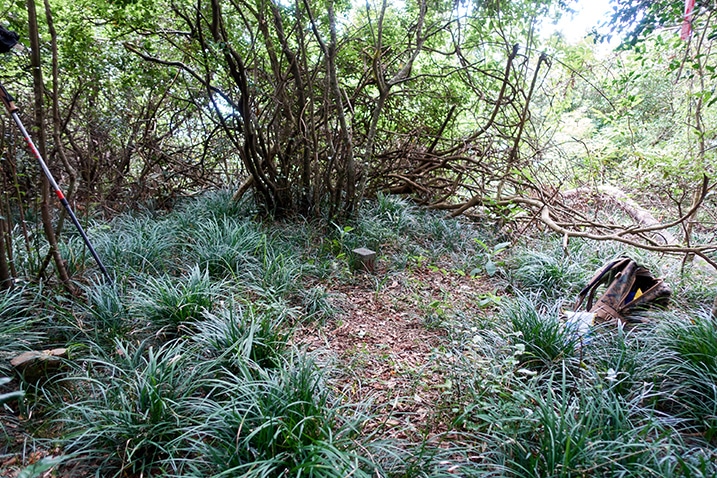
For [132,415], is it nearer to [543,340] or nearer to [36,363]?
[36,363]

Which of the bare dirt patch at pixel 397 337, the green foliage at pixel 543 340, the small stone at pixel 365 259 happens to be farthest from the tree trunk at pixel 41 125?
the green foliage at pixel 543 340

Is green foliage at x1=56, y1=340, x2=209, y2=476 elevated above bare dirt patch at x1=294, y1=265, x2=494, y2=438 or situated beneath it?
elevated above

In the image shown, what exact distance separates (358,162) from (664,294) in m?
3.59

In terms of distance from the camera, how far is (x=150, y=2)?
368cm

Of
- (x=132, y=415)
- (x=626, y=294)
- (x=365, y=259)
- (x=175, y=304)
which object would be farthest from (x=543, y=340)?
(x=175, y=304)

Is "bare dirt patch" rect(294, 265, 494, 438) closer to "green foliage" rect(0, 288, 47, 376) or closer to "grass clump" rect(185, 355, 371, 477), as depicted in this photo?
"grass clump" rect(185, 355, 371, 477)

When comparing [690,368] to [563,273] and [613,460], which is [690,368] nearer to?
[613,460]

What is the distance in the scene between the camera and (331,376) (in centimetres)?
228

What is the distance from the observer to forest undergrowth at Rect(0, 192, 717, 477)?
160 cm

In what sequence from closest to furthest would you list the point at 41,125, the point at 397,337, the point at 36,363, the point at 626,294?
the point at 36,363, the point at 41,125, the point at 626,294, the point at 397,337

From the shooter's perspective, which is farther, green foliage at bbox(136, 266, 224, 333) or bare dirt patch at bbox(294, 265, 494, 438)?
green foliage at bbox(136, 266, 224, 333)

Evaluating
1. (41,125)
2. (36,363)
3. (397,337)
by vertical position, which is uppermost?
(41,125)

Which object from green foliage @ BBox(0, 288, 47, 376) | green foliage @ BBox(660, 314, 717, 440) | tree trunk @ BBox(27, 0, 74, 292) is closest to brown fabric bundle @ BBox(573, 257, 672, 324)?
green foliage @ BBox(660, 314, 717, 440)

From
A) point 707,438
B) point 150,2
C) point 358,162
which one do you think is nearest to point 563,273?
point 707,438
